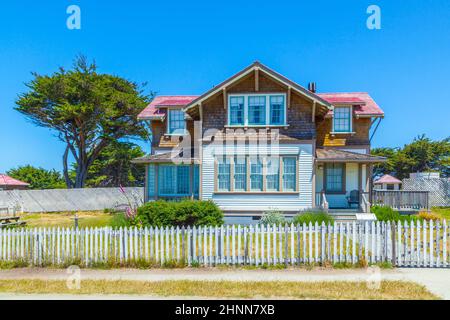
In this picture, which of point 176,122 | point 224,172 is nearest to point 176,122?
point 176,122

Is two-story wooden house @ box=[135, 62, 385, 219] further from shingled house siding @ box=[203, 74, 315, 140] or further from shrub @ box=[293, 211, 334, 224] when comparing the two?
shrub @ box=[293, 211, 334, 224]

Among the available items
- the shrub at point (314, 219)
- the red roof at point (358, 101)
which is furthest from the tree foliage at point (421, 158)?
the shrub at point (314, 219)

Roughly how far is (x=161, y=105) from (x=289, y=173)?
9409 mm

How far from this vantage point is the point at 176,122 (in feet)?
81.7

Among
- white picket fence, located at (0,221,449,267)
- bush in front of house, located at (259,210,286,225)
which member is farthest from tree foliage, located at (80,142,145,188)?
white picket fence, located at (0,221,449,267)

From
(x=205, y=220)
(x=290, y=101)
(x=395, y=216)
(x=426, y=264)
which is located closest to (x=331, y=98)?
(x=290, y=101)

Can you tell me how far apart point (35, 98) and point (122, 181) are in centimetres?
1808

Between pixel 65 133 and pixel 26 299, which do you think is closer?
pixel 26 299

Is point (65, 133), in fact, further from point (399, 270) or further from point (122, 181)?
point (399, 270)

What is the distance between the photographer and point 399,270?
10.6 metres

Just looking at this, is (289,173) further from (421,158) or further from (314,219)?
(421,158)

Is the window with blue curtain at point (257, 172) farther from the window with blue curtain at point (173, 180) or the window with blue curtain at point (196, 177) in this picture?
the window with blue curtain at point (173, 180)

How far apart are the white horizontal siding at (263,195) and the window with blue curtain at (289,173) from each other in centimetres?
29

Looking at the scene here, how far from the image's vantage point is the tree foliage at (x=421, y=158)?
5216 centimetres
